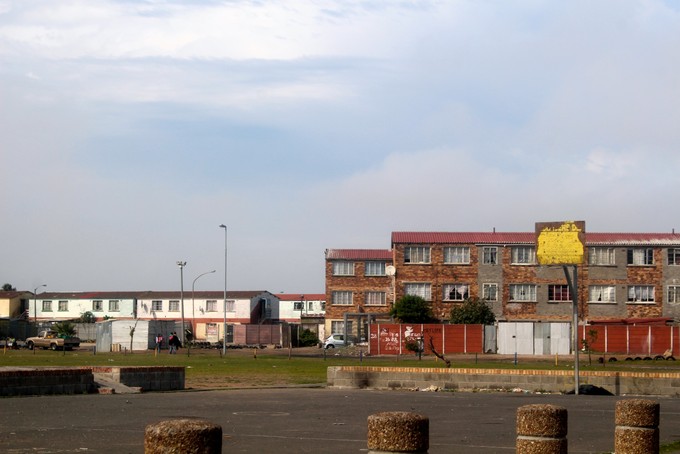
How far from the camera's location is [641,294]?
78500mm

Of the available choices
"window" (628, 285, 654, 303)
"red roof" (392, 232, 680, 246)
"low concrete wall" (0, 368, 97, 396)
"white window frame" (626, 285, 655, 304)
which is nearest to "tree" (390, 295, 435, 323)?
"red roof" (392, 232, 680, 246)

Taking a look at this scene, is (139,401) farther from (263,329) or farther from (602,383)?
(263,329)

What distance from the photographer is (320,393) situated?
2864 cm

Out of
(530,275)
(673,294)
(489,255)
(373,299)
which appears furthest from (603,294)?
(373,299)

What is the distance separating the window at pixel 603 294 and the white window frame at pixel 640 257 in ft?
8.40

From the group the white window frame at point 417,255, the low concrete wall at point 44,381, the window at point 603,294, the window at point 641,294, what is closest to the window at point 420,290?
the white window frame at point 417,255

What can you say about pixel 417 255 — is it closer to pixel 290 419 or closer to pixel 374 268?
pixel 374 268

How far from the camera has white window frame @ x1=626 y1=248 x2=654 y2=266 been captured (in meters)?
78.5

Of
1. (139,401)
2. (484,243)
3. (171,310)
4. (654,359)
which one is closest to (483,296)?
(484,243)

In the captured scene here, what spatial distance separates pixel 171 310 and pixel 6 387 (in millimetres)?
92222

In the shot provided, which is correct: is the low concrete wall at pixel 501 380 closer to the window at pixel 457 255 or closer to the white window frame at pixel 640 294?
the white window frame at pixel 640 294

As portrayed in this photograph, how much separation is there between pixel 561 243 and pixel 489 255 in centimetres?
4992

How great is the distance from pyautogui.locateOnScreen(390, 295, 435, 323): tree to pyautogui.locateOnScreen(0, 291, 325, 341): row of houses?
24795 mm

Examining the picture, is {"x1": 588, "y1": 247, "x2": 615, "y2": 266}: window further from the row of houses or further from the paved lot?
the paved lot
